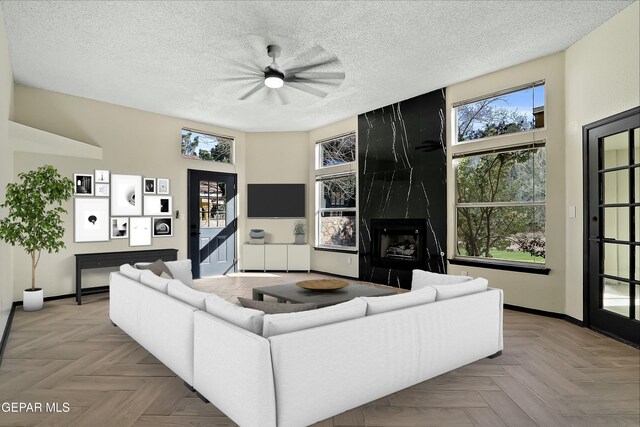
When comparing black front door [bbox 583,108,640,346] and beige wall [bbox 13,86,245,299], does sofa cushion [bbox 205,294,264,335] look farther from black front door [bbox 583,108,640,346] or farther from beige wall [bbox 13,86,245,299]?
beige wall [bbox 13,86,245,299]

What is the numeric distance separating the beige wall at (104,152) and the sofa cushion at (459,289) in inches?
206

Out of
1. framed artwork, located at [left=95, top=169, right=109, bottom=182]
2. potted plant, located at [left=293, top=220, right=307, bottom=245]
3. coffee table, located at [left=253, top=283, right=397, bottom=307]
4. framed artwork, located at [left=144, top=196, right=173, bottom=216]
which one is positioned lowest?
coffee table, located at [left=253, top=283, right=397, bottom=307]

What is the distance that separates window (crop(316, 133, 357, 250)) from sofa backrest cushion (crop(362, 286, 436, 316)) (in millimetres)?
4411

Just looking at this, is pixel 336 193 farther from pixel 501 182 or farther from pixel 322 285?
pixel 322 285

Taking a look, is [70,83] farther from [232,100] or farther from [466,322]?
[466,322]

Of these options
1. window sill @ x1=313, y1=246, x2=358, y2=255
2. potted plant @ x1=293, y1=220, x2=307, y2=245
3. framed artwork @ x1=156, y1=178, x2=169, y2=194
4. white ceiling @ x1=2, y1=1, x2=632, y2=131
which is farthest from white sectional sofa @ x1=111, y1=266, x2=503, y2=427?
potted plant @ x1=293, y1=220, x2=307, y2=245

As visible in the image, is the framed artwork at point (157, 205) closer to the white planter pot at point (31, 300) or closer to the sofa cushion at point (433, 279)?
the white planter pot at point (31, 300)

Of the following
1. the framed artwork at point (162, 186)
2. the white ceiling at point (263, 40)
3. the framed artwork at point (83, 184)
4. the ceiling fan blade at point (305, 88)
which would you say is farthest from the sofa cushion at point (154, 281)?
the framed artwork at point (162, 186)

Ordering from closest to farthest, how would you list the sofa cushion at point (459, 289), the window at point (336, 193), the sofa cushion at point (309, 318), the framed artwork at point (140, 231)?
the sofa cushion at point (309, 318), the sofa cushion at point (459, 289), the framed artwork at point (140, 231), the window at point (336, 193)

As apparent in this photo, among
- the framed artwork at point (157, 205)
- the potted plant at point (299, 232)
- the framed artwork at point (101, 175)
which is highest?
the framed artwork at point (101, 175)

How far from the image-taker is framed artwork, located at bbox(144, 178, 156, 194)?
6.33 m

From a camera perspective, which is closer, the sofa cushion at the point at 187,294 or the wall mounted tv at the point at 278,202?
the sofa cushion at the point at 187,294

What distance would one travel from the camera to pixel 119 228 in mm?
5977

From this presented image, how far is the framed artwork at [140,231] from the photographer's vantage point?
612cm
